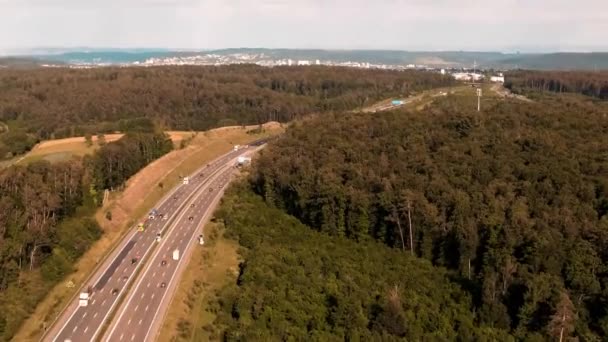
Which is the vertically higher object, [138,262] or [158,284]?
[138,262]

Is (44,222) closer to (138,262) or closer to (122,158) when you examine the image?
(138,262)

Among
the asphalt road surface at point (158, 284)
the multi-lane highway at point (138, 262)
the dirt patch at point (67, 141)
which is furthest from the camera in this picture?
the dirt patch at point (67, 141)

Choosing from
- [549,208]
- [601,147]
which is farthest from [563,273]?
[601,147]

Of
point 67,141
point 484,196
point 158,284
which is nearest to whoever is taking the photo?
point 158,284

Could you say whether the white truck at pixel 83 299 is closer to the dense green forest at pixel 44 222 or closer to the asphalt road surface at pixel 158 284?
the asphalt road surface at pixel 158 284

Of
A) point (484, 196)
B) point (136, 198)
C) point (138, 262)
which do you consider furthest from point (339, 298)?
point (136, 198)

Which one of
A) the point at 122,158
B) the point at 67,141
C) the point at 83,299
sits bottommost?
the point at 83,299

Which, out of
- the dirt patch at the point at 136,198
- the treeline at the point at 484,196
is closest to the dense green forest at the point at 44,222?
the dirt patch at the point at 136,198
